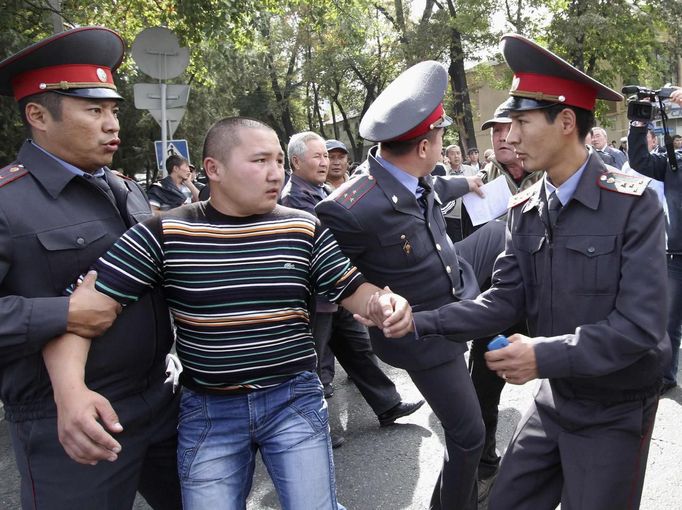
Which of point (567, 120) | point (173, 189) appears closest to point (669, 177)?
point (567, 120)

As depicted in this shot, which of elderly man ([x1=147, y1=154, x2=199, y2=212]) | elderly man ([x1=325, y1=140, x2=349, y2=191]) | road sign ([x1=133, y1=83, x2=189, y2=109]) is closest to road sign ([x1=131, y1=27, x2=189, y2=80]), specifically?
road sign ([x1=133, y1=83, x2=189, y2=109])

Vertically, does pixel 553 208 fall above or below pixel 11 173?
below

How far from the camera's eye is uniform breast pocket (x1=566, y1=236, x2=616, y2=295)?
208 centimetres

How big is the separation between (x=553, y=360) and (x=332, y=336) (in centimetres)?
308

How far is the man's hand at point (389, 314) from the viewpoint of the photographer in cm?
226

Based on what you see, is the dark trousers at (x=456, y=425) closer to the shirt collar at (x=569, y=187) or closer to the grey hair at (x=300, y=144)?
the shirt collar at (x=569, y=187)

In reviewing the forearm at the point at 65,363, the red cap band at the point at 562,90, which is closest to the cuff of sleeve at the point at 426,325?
the red cap band at the point at 562,90

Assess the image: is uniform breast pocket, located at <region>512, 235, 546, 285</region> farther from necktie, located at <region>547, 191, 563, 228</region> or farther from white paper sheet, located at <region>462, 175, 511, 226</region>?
white paper sheet, located at <region>462, 175, 511, 226</region>

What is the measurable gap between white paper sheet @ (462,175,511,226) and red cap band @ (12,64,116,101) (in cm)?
231

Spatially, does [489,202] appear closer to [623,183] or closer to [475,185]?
[475,185]

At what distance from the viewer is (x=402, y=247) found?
2.91 meters

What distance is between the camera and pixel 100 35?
7.96 feet

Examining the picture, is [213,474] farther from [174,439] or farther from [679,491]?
[679,491]

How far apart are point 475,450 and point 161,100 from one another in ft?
20.1
